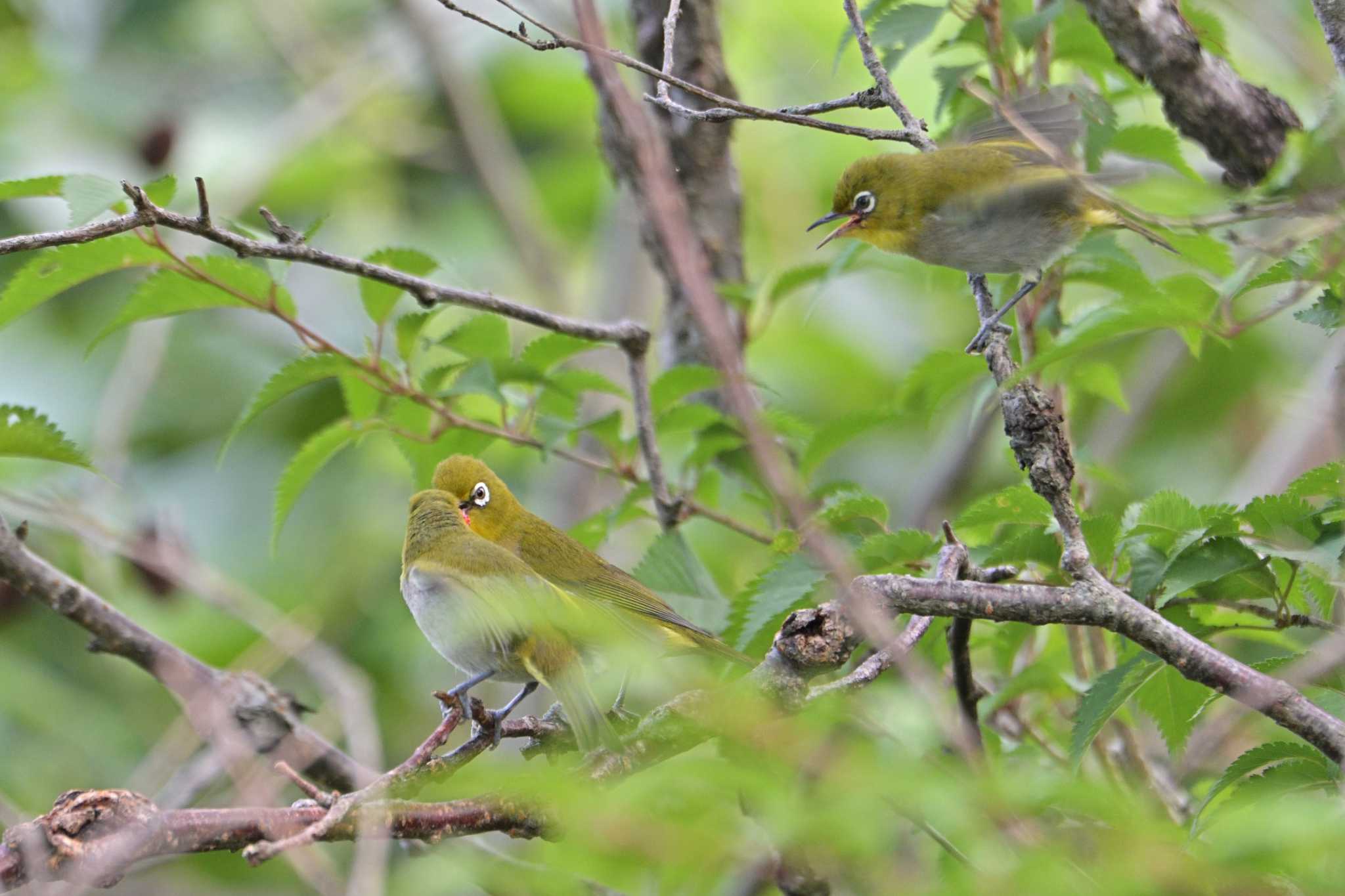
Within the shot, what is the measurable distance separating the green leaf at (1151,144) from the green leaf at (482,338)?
4.86 feet

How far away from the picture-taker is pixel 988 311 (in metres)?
2.83

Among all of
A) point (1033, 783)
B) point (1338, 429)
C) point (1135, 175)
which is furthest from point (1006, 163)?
point (1033, 783)

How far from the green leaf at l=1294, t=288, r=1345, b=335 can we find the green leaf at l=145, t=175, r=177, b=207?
2041 millimetres

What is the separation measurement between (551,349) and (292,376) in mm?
596

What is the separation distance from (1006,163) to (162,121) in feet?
15.3

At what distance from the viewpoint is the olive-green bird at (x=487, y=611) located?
2.21 meters

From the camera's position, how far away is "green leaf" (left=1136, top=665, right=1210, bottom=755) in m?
2.21

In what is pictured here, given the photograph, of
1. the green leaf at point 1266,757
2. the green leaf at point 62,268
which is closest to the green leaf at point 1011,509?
the green leaf at point 1266,757

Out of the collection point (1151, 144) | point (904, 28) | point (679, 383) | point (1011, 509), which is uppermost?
point (904, 28)

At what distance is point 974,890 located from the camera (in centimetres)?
120

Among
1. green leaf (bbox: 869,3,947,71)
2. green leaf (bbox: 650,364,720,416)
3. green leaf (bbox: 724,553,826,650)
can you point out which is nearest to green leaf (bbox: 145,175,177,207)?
green leaf (bbox: 650,364,720,416)

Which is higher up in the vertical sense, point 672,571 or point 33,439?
point 33,439

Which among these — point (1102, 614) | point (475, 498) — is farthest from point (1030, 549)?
point (475, 498)

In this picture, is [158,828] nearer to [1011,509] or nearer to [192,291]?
[1011,509]
